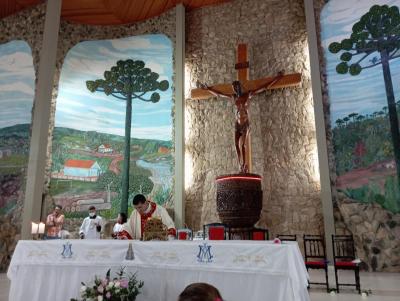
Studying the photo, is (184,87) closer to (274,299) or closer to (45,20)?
(45,20)

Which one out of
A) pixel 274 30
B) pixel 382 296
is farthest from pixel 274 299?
pixel 274 30

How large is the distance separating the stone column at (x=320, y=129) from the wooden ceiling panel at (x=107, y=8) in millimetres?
2767

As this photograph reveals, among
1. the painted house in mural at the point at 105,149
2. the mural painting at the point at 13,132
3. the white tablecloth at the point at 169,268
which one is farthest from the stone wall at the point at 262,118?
the white tablecloth at the point at 169,268

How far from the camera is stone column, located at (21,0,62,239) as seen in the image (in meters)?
6.88

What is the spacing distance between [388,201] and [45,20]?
8.73 metres

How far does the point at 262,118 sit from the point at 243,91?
1.19 metres

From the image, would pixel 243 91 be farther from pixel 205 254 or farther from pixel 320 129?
pixel 205 254

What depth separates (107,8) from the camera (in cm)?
918

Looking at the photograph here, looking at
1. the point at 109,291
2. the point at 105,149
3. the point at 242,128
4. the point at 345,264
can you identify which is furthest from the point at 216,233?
the point at 105,149

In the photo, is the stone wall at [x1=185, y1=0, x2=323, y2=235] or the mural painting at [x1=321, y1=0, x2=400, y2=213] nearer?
the mural painting at [x1=321, y1=0, x2=400, y2=213]

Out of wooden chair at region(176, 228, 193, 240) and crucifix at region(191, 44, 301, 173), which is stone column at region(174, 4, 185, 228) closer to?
crucifix at region(191, 44, 301, 173)

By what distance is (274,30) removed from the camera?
335 inches

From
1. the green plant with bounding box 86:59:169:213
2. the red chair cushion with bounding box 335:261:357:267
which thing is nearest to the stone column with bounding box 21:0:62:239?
the green plant with bounding box 86:59:169:213

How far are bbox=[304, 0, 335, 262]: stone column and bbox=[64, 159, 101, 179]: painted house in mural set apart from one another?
5.63 m
